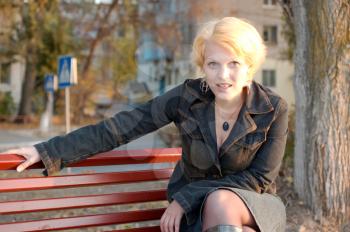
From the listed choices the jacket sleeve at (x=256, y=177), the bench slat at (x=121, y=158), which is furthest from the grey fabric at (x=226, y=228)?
the bench slat at (x=121, y=158)

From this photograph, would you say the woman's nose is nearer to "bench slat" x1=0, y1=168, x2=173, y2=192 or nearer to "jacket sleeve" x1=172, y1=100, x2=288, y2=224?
"jacket sleeve" x1=172, y1=100, x2=288, y2=224

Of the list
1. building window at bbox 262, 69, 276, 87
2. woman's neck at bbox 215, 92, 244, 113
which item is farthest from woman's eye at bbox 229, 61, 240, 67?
building window at bbox 262, 69, 276, 87

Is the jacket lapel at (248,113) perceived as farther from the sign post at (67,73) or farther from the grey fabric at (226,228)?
the sign post at (67,73)

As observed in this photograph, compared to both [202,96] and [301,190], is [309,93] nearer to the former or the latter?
[301,190]

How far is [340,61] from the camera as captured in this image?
420cm

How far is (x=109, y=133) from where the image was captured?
8.59 feet

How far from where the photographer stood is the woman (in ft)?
7.91

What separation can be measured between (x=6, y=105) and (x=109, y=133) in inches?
1196

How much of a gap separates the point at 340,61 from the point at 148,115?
83.4 inches

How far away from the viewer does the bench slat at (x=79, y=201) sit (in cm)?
249

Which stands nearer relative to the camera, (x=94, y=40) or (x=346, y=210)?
(x=346, y=210)

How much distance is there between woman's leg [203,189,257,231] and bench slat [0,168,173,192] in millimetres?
616

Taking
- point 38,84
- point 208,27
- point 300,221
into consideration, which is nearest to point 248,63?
point 208,27

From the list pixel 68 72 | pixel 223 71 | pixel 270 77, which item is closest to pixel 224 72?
pixel 223 71
